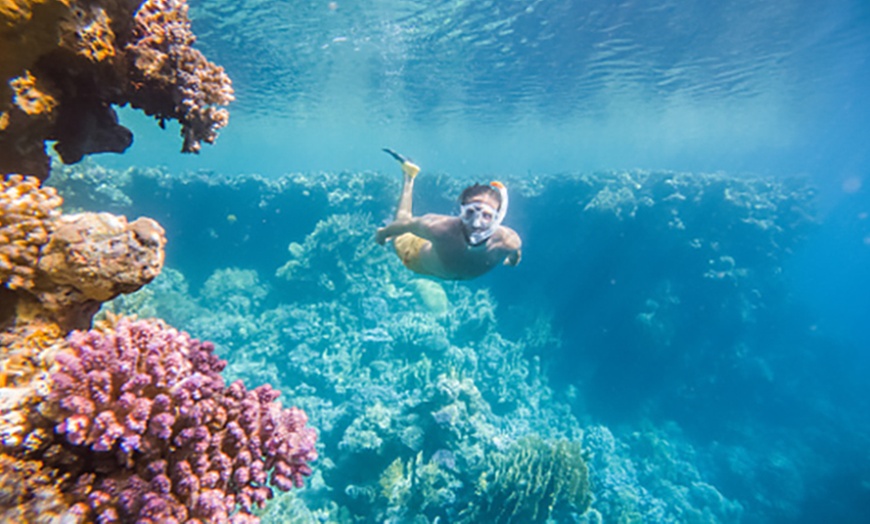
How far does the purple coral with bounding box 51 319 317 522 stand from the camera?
6.07 ft

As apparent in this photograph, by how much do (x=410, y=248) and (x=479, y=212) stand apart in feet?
5.46

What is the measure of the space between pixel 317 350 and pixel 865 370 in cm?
3554

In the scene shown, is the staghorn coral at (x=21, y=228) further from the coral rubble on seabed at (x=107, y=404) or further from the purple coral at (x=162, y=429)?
the purple coral at (x=162, y=429)

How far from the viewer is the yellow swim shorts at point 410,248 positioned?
216 inches

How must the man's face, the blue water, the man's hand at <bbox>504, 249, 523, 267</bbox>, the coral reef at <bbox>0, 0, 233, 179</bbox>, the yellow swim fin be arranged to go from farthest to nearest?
the blue water → the yellow swim fin → the man's hand at <bbox>504, 249, 523, 267</bbox> → the man's face → the coral reef at <bbox>0, 0, 233, 179</bbox>

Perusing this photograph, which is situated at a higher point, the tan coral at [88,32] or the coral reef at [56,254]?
the tan coral at [88,32]

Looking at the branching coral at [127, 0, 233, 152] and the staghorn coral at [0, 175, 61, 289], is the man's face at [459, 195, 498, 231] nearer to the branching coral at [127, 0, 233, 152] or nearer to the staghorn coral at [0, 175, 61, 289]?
the branching coral at [127, 0, 233, 152]

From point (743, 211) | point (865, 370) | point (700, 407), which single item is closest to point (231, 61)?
point (743, 211)

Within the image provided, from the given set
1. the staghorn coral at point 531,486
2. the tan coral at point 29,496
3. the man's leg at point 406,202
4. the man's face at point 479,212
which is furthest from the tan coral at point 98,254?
the staghorn coral at point 531,486

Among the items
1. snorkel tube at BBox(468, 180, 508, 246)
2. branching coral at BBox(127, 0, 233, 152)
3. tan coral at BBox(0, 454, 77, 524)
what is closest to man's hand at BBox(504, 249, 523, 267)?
snorkel tube at BBox(468, 180, 508, 246)

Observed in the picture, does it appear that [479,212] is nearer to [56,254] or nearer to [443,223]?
[443,223]

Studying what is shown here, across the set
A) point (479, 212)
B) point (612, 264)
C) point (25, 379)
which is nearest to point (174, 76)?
point (25, 379)

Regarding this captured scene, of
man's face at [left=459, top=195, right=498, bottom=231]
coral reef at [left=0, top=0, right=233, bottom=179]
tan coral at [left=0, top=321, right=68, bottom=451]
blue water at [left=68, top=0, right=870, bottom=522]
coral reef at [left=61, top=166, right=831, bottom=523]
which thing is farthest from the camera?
blue water at [left=68, top=0, right=870, bottom=522]

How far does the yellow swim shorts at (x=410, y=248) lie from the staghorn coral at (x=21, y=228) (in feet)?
12.2
